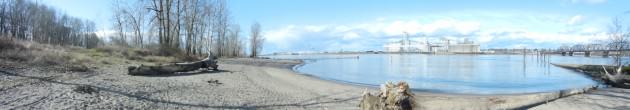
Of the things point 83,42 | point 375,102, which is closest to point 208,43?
point 83,42

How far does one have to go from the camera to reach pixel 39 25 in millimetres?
74688

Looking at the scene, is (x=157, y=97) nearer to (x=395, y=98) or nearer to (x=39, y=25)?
(x=395, y=98)

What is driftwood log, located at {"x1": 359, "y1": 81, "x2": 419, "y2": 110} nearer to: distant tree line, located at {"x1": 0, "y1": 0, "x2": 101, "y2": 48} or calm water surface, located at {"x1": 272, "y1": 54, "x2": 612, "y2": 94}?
calm water surface, located at {"x1": 272, "y1": 54, "x2": 612, "y2": 94}

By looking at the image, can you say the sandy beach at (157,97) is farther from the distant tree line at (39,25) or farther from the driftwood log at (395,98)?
the distant tree line at (39,25)

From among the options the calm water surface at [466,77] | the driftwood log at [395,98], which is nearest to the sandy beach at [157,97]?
the driftwood log at [395,98]

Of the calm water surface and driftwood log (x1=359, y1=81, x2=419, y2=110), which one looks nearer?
driftwood log (x1=359, y1=81, x2=419, y2=110)

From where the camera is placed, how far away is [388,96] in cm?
903

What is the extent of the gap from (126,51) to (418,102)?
28313 millimetres

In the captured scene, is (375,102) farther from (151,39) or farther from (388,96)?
(151,39)

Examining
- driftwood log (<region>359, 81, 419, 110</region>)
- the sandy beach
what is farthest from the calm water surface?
driftwood log (<region>359, 81, 419, 110</region>)

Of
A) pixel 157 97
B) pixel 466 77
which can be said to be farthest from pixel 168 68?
pixel 466 77

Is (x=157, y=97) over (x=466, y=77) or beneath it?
over

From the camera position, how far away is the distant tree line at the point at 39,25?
60.0 meters

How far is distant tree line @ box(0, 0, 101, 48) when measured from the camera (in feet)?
197
